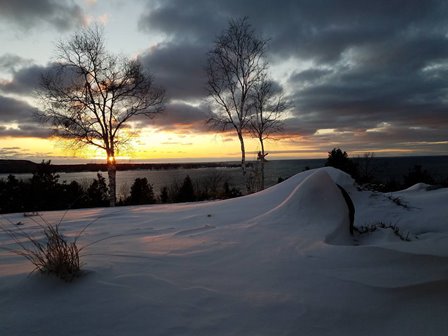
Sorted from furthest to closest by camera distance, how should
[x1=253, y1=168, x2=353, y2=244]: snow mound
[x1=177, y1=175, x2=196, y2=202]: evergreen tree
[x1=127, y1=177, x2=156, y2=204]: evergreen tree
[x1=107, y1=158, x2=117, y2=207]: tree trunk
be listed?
[x1=127, y1=177, x2=156, y2=204]: evergreen tree
[x1=177, y1=175, x2=196, y2=202]: evergreen tree
[x1=107, y1=158, x2=117, y2=207]: tree trunk
[x1=253, y1=168, x2=353, y2=244]: snow mound

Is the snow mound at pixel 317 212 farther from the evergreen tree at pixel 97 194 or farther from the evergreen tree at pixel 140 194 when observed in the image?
the evergreen tree at pixel 140 194

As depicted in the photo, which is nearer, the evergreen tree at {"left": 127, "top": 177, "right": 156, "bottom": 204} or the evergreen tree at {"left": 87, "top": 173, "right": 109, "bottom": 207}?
the evergreen tree at {"left": 87, "top": 173, "right": 109, "bottom": 207}

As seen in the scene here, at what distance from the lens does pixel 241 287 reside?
2.43 meters

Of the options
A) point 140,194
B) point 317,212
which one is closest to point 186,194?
point 140,194

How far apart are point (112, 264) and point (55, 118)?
14.4 metres

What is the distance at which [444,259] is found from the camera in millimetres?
2777

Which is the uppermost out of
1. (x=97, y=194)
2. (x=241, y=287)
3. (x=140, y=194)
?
(x=241, y=287)

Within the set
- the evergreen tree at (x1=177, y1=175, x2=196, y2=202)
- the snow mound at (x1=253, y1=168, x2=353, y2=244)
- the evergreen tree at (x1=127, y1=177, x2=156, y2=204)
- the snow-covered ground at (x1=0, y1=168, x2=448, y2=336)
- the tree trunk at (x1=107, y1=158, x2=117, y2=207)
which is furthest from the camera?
the evergreen tree at (x1=127, y1=177, x2=156, y2=204)

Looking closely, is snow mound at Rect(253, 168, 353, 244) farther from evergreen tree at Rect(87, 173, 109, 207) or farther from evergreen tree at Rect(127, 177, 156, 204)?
evergreen tree at Rect(127, 177, 156, 204)

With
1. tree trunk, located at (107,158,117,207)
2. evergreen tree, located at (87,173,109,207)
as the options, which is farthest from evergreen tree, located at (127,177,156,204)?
tree trunk, located at (107,158,117,207)

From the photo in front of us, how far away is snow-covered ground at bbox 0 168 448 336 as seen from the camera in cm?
192

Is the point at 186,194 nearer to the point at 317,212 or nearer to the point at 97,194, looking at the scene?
the point at 97,194

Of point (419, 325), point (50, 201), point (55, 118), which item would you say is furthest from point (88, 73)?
point (419, 325)

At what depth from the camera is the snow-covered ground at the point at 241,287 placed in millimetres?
1919
